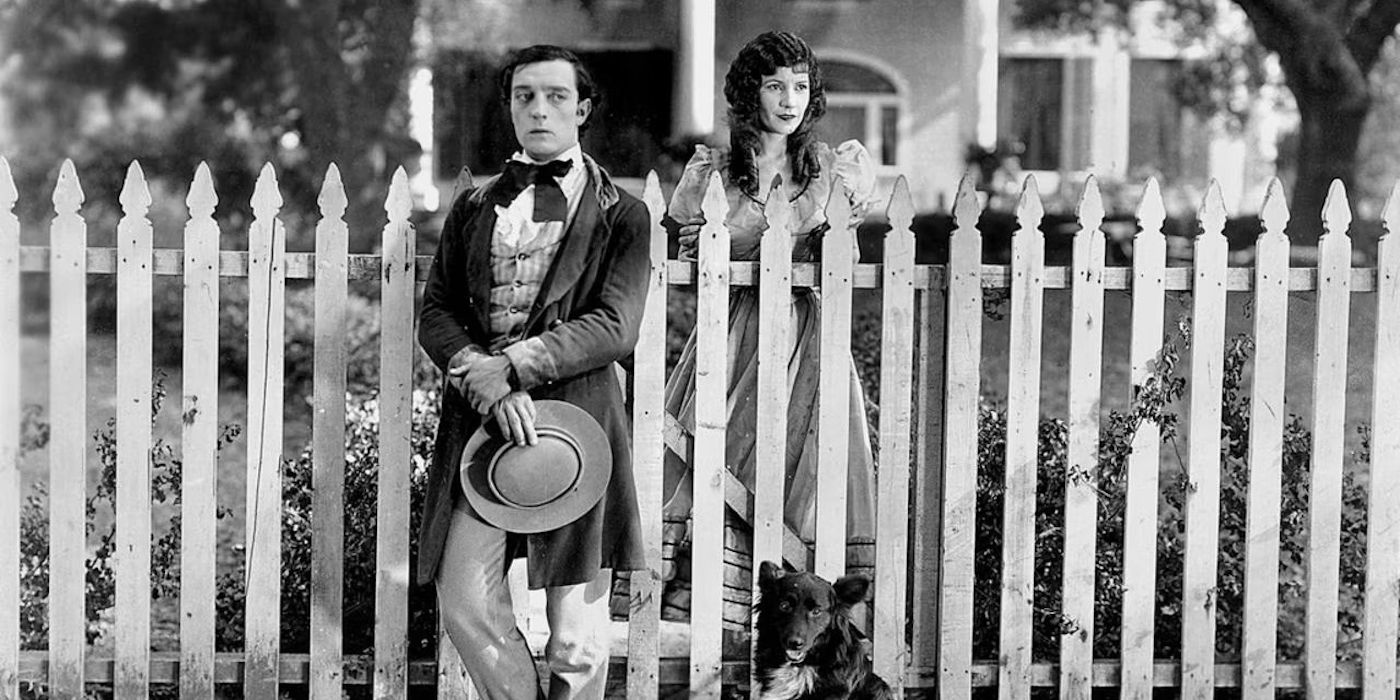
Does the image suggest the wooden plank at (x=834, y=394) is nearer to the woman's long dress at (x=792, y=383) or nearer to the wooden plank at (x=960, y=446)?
the woman's long dress at (x=792, y=383)

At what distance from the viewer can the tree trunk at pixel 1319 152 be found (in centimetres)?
1184

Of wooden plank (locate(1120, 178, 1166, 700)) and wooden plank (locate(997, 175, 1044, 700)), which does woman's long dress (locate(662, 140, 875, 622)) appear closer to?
wooden plank (locate(997, 175, 1044, 700))

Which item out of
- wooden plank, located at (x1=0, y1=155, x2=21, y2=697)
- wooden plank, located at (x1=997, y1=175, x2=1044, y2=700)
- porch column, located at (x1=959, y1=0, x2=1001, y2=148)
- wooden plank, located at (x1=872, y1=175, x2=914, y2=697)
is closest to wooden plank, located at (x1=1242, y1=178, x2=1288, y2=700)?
wooden plank, located at (x1=997, y1=175, x2=1044, y2=700)

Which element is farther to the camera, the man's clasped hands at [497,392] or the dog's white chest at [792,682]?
the dog's white chest at [792,682]

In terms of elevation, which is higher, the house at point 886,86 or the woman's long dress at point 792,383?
the house at point 886,86

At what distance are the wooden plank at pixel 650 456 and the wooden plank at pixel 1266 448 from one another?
5.52 feet

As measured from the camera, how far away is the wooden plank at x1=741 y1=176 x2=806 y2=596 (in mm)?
4605

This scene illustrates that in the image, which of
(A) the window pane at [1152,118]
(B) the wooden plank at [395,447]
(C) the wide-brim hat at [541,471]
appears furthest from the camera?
(A) the window pane at [1152,118]

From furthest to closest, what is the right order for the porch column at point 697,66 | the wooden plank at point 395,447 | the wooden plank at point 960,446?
the porch column at point 697,66
the wooden plank at point 960,446
the wooden plank at point 395,447

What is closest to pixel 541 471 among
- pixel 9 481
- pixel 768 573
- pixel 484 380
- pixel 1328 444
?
pixel 484 380

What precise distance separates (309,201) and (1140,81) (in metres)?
11.1

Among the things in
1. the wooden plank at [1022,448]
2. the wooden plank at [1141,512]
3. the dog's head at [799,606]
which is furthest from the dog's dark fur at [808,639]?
the wooden plank at [1141,512]

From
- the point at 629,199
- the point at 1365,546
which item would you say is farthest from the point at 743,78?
the point at 1365,546

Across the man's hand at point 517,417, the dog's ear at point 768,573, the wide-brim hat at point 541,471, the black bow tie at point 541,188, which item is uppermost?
the black bow tie at point 541,188
